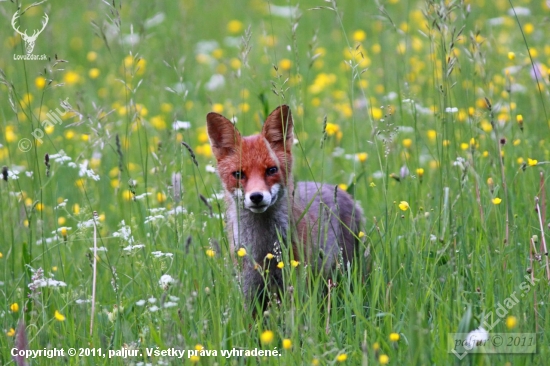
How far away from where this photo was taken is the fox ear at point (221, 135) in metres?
4.82

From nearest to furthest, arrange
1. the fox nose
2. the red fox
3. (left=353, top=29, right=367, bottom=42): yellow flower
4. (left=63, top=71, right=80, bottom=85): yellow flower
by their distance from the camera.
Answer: the fox nose
the red fox
(left=63, top=71, right=80, bottom=85): yellow flower
(left=353, top=29, right=367, bottom=42): yellow flower

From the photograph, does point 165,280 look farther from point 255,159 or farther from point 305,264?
point 255,159

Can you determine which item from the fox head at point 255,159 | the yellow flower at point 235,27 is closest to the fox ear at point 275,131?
the fox head at point 255,159

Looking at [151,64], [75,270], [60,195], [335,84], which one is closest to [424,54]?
[335,84]

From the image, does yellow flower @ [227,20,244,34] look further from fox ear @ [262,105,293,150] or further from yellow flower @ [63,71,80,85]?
fox ear @ [262,105,293,150]

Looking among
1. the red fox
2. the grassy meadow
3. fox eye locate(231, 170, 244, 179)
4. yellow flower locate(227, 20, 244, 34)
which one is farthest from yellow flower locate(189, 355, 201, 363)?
yellow flower locate(227, 20, 244, 34)

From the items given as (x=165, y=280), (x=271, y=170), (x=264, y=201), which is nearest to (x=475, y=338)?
(x=165, y=280)

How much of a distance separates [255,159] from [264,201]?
39cm

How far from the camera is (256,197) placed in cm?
434

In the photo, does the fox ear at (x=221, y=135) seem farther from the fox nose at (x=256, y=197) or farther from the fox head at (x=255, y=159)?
the fox nose at (x=256, y=197)

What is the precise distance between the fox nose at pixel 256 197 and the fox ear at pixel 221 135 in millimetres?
552

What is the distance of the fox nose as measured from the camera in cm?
434

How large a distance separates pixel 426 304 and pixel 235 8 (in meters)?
9.86

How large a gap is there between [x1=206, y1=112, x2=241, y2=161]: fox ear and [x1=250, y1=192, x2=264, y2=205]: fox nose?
21.7 inches
